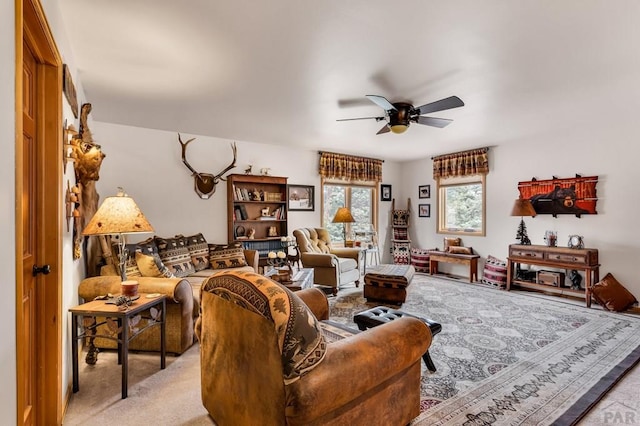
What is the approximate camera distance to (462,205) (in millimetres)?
6496

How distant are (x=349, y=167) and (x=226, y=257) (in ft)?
10.5

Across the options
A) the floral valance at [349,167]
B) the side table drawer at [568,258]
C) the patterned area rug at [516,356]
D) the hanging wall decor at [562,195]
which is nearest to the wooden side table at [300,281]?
the patterned area rug at [516,356]

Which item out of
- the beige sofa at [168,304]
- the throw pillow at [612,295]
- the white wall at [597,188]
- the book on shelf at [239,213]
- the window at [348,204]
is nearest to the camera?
the beige sofa at [168,304]

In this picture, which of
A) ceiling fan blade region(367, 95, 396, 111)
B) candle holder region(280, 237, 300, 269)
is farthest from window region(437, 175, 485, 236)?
ceiling fan blade region(367, 95, 396, 111)

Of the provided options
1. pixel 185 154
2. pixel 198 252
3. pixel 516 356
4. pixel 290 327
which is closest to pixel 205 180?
pixel 185 154

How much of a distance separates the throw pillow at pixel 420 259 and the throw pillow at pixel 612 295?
2675 mm

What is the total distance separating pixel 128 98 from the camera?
3.49 metres

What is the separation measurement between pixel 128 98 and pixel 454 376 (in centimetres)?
397

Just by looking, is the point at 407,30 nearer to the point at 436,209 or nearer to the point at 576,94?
the point at 576,94

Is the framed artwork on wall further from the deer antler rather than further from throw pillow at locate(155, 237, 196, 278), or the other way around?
the deer antler

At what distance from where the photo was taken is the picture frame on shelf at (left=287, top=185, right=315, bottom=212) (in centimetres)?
601

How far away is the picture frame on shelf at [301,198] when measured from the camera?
6.01 m

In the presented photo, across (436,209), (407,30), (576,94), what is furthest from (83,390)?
(436,209)

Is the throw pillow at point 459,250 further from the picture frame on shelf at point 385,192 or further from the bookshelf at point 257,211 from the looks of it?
the bookshelf at point 257,211
